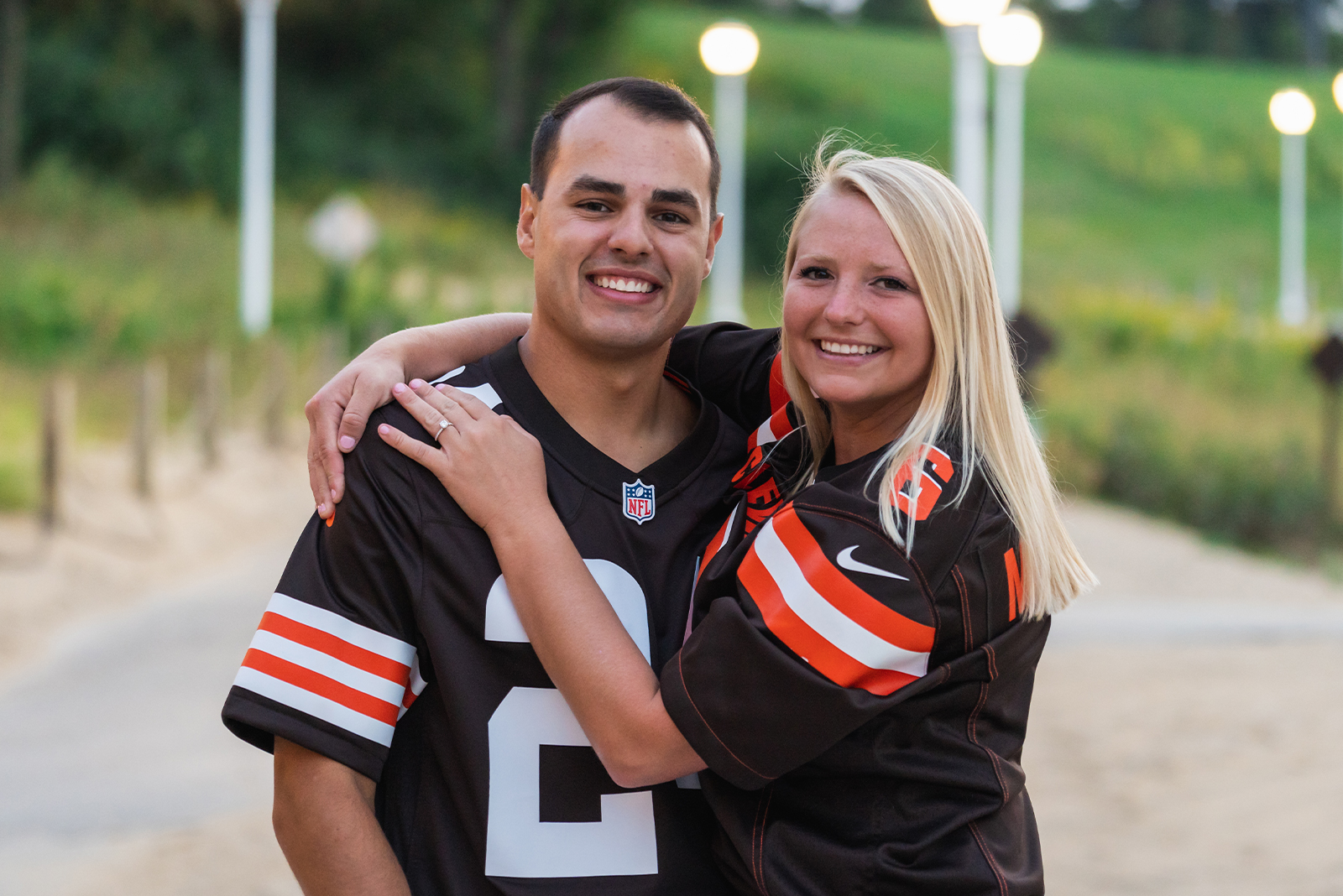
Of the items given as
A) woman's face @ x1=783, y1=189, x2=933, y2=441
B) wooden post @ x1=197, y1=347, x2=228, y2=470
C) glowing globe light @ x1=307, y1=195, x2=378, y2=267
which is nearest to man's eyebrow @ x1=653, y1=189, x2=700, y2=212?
woman's face @ x1=783, y1=189, x2=933, y2=441

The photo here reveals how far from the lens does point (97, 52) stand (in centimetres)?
3238

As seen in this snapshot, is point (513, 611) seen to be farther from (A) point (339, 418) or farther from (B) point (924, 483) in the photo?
(B) point (924, 483)

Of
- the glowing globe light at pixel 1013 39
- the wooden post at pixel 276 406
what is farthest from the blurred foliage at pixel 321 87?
the glowing globe light at pixel 1013 39

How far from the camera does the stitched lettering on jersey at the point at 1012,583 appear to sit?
2.15 m

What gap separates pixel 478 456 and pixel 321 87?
37.1 metres

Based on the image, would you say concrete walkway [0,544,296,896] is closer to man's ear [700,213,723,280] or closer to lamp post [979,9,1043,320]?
man's ear [700,213,723,280]

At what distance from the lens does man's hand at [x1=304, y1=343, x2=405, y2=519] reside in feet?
7.29

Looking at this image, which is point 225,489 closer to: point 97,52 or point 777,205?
point 777,205

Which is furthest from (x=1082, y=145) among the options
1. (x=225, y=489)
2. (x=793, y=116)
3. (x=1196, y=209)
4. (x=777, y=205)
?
(x=225, y=489)

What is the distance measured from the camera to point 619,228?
241cm

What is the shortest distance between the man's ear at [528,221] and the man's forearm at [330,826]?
3.16ft

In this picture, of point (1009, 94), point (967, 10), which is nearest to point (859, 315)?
point (967, 10)

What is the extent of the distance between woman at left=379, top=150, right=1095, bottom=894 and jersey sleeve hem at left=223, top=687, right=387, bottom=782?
0.31 meters

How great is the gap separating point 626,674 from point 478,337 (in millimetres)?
918
